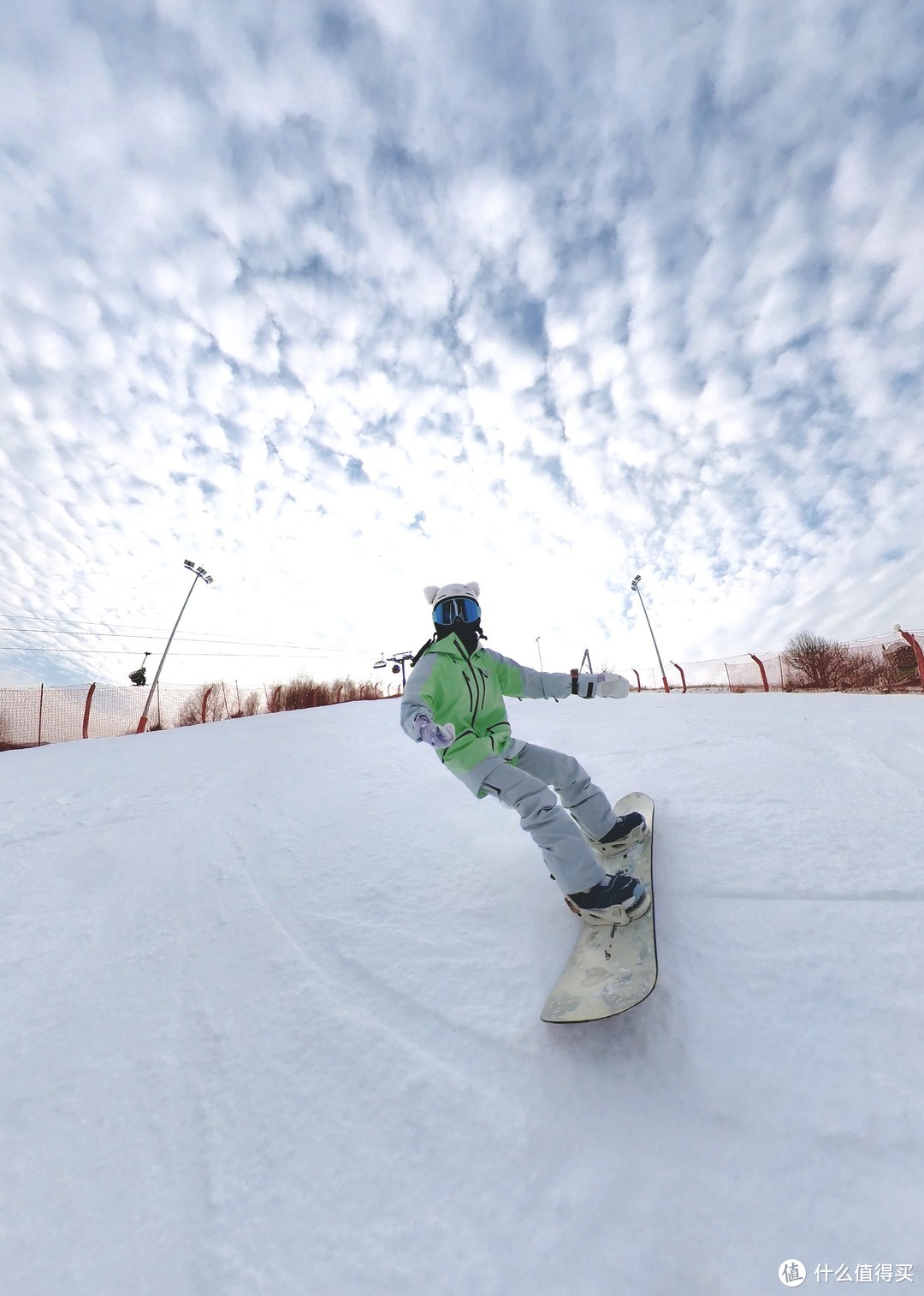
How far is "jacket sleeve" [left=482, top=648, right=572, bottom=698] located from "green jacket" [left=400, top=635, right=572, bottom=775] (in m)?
0.21

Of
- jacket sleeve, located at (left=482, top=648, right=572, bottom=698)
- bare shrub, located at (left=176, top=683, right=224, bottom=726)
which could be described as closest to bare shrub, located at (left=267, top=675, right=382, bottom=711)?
bare shrub, located at (left=176, top=683, right=224, bottom=726)

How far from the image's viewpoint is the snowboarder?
2.14 meters

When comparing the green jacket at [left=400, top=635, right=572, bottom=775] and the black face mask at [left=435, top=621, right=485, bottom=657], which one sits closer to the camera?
the green jacket at [left=400, top=635, right=572, bottom=775]

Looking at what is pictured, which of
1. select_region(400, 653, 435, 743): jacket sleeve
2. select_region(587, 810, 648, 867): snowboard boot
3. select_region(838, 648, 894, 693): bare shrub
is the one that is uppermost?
select_region(838, 648, 894, 693): bare shrub

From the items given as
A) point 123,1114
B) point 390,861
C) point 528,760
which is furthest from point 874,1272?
point 390,861

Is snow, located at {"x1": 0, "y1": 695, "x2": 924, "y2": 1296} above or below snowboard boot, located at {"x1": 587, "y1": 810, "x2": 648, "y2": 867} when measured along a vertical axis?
below

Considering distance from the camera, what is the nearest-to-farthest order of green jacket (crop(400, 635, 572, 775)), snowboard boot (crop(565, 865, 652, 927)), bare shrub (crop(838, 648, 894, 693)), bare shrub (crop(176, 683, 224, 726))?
snowboard boot (crop(565, 865, 652, 927))
green jacket (crop(400, 635, 572, 775))
bare shrub (crop(838, 648, 894, 693))
bare shrub (crop(176, 683, 224, 726))

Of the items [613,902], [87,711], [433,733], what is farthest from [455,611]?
[87,711]

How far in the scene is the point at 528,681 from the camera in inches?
126

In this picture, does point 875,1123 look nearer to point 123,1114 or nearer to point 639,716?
point 123,1114

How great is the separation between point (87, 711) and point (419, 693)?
15021mm

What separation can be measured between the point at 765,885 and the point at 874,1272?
1.34 m

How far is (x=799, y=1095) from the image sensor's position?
139 cm

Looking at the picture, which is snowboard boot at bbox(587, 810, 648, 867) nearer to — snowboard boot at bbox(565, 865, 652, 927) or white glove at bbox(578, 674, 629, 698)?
snowboard boot at bbox(565, 865, 652, 927)
